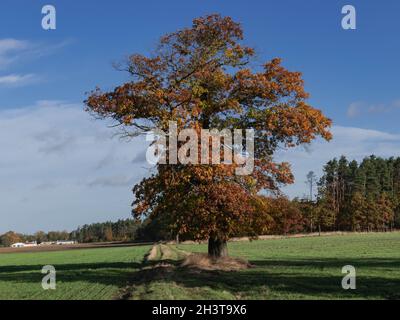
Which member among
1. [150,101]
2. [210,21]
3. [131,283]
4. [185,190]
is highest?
[210,21]

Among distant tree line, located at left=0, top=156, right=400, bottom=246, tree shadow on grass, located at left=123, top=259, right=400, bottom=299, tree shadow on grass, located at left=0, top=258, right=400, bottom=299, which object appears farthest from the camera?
distant tree line, located at left=0, top=156, right=400, bottom=246

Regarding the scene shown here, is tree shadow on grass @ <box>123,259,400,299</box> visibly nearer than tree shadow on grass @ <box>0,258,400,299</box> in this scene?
Yes

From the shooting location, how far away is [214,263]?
3338cm

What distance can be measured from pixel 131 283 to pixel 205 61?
1456 centimetres

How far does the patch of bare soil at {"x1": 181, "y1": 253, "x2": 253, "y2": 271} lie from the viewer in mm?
31859

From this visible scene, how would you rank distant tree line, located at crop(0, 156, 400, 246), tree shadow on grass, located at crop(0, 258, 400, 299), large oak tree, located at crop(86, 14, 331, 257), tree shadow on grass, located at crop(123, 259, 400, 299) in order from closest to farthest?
tree shadow on grass, located at crop(123, 259, 400, 299) → tree shadow on grass, located at crop(0, 258, 400, 299) → large oak tree, located at crop(86, 14, 331, 257) → distant tree line, located at crop(0, 156, 400, 246)

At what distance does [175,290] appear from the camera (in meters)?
21.4

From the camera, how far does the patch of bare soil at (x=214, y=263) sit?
105 ft

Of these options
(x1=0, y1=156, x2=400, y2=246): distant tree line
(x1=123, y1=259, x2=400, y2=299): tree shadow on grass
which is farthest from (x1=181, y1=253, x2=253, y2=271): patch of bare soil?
(x1=0, y1=156, x2=400, y2=246): distant tree line

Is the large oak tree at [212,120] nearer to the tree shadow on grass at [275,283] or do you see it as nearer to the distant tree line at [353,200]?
the tree shadow on grass at [275,283]

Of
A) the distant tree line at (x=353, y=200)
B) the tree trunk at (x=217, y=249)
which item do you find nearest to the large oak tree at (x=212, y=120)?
the tree trunk at (x=217, y=249)

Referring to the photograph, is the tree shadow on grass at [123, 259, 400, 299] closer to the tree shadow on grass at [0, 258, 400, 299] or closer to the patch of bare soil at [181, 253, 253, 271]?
the tree shadow on grass at [0, 258, 400, 299]
